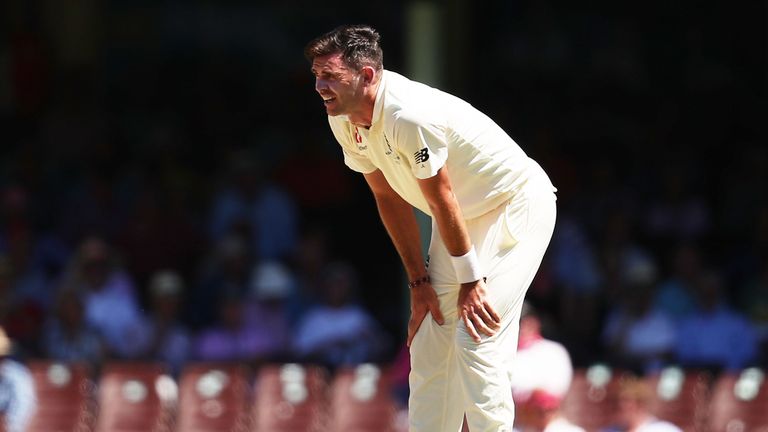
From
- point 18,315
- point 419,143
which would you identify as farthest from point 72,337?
point 419,143

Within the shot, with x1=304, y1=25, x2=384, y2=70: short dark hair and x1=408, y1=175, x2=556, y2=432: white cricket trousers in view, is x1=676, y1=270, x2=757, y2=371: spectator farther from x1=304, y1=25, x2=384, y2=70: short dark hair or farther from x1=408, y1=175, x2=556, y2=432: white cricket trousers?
x1=304, y1=25, x2=384, y2=70: short dark hair

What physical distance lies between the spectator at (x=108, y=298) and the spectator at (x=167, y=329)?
0.39 ft

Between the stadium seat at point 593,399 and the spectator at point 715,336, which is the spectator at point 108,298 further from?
the spectator at point 715,336

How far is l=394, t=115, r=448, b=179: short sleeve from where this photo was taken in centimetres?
479

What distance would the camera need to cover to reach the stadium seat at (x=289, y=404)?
971cm

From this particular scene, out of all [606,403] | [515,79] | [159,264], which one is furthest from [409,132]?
[515,79]

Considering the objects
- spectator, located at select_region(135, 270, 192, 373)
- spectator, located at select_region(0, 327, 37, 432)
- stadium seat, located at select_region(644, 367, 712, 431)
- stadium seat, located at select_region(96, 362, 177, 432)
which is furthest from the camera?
spectator, located at select_region(135, 270, 192, 373)

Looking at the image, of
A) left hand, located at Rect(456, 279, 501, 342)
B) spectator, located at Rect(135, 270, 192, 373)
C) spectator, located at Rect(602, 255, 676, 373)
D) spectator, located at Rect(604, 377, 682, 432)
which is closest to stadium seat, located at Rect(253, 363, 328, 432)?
spectator, located at Rect(135, 270, 192, 373)

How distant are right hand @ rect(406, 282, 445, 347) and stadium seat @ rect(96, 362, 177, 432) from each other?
4782 millimetres

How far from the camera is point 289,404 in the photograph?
31.9ft

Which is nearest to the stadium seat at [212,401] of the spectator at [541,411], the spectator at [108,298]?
the spectator at [108,298]

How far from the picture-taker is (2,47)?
14.1m

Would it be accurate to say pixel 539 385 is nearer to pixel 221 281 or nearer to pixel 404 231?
pixel 404 231

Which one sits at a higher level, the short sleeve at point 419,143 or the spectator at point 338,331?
the short sleeve at point 419,143
